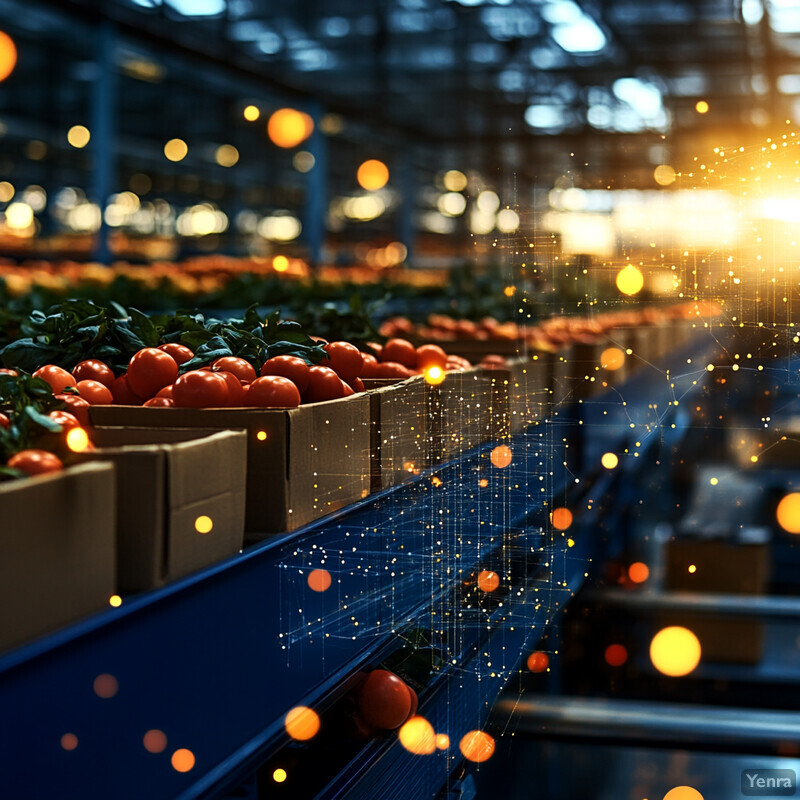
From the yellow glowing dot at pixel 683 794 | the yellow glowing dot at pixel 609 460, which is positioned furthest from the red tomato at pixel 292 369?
the yellow glowing dot at pixel 683 794

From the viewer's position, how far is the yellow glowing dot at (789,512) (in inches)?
235

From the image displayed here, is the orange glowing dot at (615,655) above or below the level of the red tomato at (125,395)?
below

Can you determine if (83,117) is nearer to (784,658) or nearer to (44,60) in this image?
(44,60)

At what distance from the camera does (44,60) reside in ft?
52.8

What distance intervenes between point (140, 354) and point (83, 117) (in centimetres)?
1836

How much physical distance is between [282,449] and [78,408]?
34 centimetres

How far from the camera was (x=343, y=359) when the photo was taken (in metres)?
1.91

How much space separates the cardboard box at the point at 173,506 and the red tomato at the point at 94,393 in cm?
42

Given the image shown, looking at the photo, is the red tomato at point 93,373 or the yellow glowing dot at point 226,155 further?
the yellow glowing dot at point 226,155

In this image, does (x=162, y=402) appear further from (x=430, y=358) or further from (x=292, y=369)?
(x=430, y=358)

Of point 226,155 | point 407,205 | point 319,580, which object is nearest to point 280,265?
point 319,580

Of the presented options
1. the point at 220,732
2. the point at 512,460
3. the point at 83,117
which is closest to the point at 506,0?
the point at 512,460

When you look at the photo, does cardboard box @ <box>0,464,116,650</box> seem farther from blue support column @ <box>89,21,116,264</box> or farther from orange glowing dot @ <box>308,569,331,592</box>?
blue support column @ <box>89,21,116,264</box>

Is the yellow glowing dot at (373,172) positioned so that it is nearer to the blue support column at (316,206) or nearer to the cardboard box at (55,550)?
the blue support column at (316,206)
